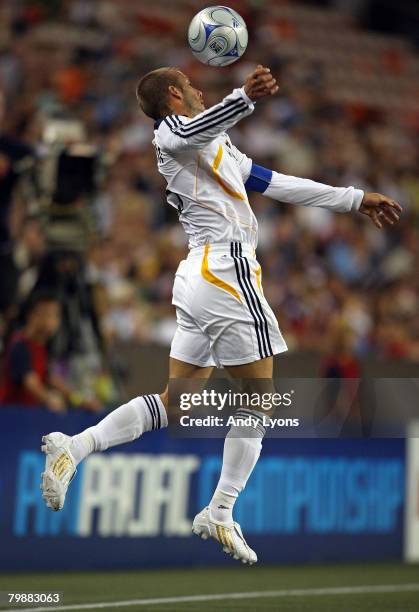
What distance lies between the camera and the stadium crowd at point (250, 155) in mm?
14844

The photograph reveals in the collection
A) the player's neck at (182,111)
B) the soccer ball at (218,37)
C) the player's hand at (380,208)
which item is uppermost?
the soccer ball at (218,37)

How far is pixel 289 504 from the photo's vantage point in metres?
11.7

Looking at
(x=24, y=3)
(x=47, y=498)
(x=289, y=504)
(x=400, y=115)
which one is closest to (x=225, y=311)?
(x=47, y=498)

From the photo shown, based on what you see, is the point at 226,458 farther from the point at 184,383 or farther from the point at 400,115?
the point at 400,115

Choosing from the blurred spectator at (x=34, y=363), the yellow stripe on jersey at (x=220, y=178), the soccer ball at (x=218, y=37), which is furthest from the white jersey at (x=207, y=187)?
the blurred spectator at (x=34, y=363)

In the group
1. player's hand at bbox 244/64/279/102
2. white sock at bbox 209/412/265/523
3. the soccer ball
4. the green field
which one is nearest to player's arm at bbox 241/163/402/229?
the soccer ball

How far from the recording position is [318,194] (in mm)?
7309

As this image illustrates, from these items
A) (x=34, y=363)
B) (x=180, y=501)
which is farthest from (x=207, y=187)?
(x=180, y=501)

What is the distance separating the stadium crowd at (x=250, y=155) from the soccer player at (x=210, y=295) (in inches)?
220

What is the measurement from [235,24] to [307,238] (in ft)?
33.5

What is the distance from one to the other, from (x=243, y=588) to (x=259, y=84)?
4.36 meters

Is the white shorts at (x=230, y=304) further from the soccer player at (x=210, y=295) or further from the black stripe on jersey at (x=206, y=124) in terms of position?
the black stripe on jersey at (x=206, y=124)

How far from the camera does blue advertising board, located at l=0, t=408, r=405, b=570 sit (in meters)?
10.3

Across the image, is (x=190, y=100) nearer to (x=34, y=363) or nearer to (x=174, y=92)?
(x=174, y=92)
